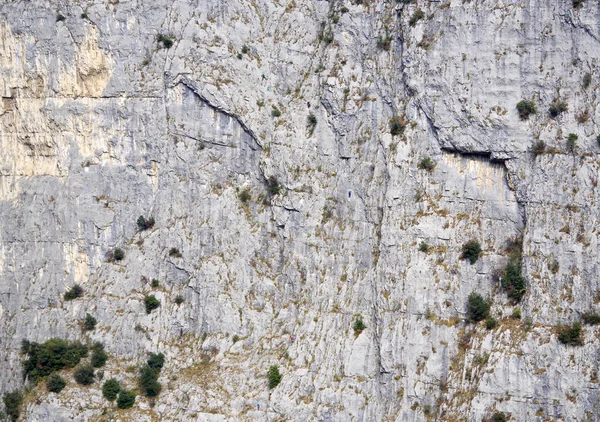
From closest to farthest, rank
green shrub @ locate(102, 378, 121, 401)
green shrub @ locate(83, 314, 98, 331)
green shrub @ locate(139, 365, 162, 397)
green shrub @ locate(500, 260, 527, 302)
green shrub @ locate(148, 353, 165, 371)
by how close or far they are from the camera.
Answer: green shrub @ locate(500, 260, 527, 302) < green shrub @ locate(139, 365, 162, 397) < green shrub @ locate(102, 378, 121, 401) < green shrub @ locate(148, 353, 165, 371) < green shrub @ locate(83, 314, 98, 331)

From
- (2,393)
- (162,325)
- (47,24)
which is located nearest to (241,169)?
(162,325)

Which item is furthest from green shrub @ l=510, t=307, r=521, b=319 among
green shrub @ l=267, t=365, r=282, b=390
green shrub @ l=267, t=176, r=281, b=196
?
green shrub @ l=267, t=176, r=281, b=196

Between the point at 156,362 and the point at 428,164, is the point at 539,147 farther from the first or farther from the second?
the point at 156,362

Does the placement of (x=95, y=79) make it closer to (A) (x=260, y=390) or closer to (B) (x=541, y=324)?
(A) (x=260, y=390)

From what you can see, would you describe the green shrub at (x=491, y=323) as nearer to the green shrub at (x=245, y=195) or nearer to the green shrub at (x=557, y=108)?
the green shrub at (x=557, y=108)

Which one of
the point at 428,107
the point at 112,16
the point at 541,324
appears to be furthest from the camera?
the point at 112,16

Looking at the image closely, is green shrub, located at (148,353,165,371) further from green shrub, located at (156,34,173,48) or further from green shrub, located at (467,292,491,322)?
green shrub, located at (156,34,173,48)
